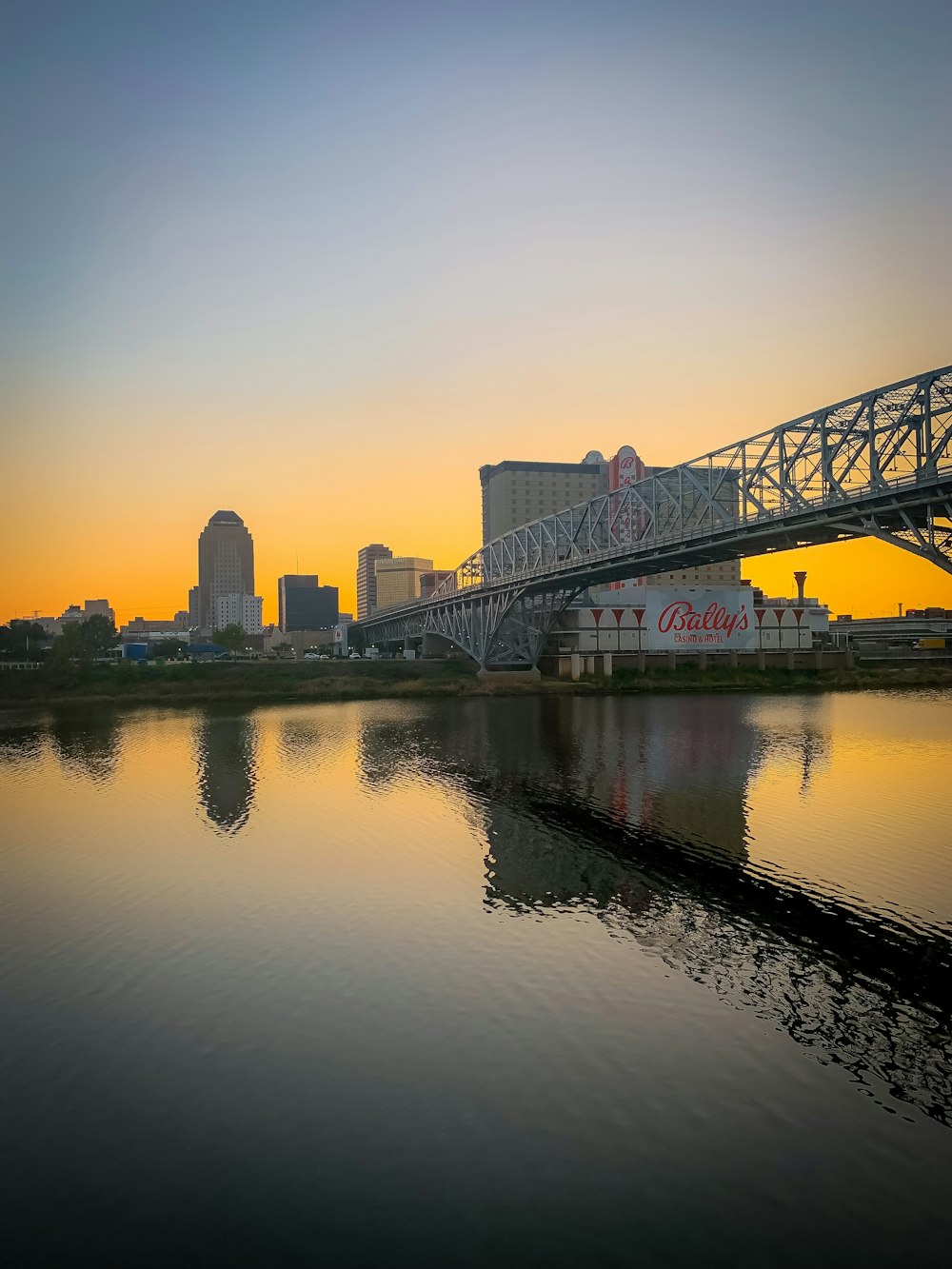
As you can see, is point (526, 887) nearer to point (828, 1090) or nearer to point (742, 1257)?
point (828, 1090)

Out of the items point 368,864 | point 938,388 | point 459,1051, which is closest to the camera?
point 459,1051

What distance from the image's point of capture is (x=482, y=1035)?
43.6ft

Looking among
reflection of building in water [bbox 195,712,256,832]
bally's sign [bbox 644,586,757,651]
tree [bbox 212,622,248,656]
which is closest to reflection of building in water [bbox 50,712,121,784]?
reflection of building in water [bbox 195,712,256,832]

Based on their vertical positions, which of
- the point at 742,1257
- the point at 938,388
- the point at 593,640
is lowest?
the point at 742,1257

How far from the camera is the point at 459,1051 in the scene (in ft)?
41.9

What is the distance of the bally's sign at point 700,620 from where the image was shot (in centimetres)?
9906

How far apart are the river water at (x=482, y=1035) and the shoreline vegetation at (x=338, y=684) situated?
187ft

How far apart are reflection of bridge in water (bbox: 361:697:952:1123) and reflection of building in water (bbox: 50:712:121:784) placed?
13.5 metres

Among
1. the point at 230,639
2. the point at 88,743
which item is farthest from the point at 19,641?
the point at 88,743

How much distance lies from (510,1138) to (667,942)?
24.1 ft

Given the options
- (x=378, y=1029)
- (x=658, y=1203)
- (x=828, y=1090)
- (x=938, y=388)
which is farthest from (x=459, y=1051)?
(x=938, y=388)

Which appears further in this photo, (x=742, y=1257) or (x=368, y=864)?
(x=368, y=864)

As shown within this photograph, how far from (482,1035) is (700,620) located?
91.3 metres

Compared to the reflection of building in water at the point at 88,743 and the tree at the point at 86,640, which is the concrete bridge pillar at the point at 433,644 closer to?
the tree at the point at 86,640
